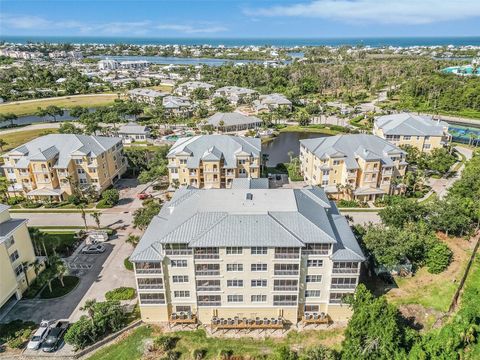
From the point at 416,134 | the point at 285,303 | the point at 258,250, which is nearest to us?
the point at 258,250

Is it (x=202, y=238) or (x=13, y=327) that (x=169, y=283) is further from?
(x=13, y=327)

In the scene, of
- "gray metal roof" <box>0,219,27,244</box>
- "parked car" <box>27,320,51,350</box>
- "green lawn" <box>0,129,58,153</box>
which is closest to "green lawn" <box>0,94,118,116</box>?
"green lawn" <box>0,129,58,153</box>

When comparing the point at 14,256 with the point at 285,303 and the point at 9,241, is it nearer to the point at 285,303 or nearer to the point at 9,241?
the point at 9,241

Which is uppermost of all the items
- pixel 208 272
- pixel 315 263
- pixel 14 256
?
pixel 315 263

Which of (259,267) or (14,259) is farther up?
(259,267)

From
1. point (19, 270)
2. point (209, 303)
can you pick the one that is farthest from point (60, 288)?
point (209, 303)

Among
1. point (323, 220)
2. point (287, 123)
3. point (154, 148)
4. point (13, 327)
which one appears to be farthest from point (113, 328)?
point (287, 123)

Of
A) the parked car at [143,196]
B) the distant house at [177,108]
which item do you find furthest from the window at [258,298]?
the distant house at [177,108]

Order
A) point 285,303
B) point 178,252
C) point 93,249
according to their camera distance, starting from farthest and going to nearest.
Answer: point 93,249 → point 285,303 → point 178,252
